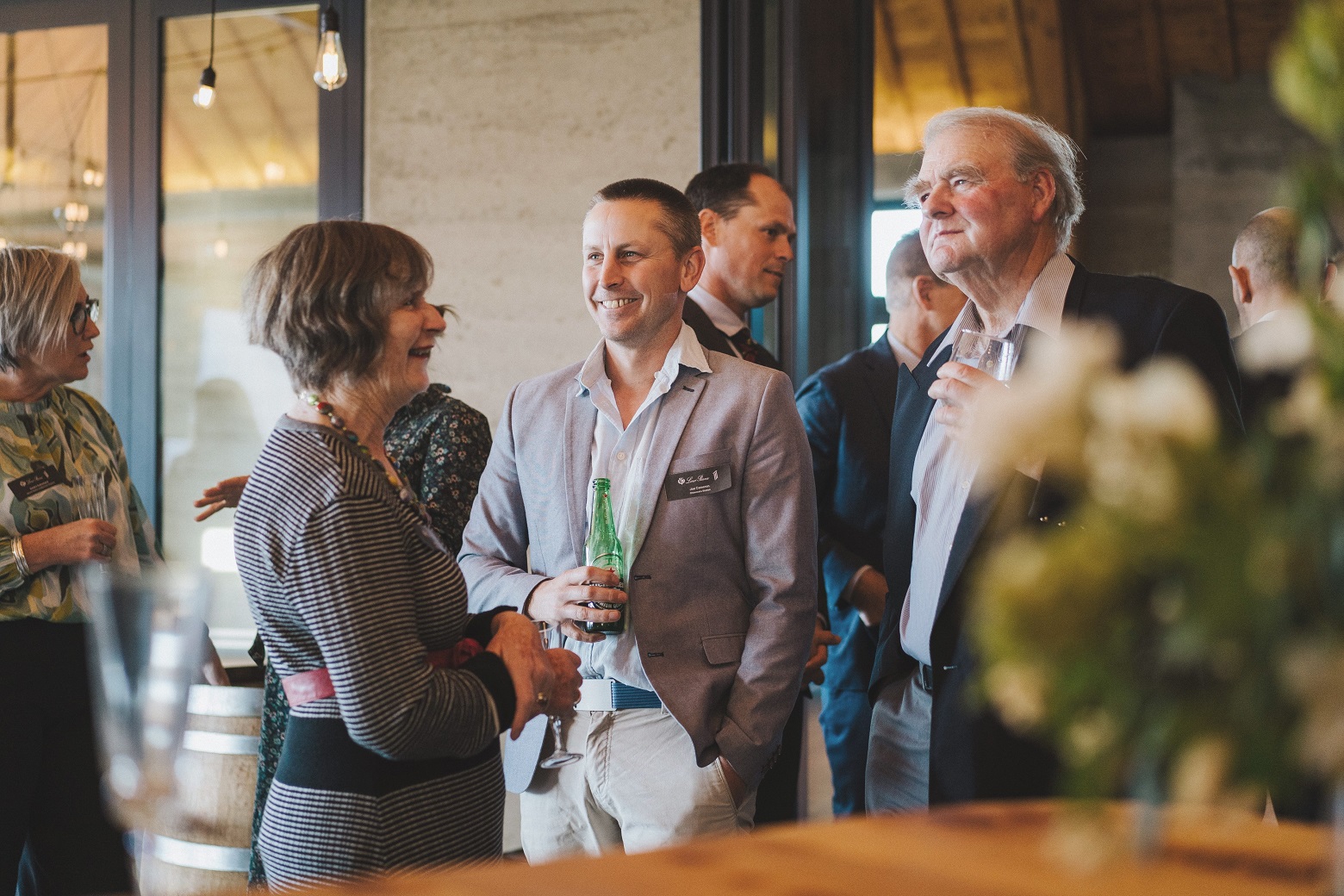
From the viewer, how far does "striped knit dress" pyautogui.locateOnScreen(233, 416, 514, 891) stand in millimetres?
1501

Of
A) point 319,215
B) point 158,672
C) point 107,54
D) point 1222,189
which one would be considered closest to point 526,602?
point 158,672

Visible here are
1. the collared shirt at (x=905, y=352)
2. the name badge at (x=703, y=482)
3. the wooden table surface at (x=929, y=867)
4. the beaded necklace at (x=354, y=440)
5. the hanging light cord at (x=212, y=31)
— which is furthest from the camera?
the hanging light cord at (x=212, y=31)

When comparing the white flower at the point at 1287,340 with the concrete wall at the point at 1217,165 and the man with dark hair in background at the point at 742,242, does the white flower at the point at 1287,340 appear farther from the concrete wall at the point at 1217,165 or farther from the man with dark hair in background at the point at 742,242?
the concrete wall at the point at 1217,165

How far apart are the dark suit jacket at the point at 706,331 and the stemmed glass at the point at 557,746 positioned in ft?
2.98

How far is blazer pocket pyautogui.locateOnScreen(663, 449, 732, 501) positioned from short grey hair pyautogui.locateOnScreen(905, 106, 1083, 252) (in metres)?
0.64

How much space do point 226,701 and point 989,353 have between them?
1.64 meters

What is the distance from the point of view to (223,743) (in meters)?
2.43

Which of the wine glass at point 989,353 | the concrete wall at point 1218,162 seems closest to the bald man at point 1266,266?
the wine glass at point 989,353

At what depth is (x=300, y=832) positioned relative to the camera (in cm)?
156

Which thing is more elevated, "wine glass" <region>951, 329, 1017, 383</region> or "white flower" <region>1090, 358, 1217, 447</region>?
"wine glass" <region>951, 329, 1017, 383</region>

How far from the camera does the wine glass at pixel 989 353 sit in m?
1.79

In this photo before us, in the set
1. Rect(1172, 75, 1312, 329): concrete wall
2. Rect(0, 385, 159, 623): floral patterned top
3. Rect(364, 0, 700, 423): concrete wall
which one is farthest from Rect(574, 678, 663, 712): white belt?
Rect(1172, 75, 1312, 329): concrete wall

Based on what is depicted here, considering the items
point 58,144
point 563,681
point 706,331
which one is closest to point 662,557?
point 563,681

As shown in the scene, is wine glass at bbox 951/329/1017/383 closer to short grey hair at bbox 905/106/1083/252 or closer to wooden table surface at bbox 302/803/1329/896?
short grey hair at bbox 905/106/1083/252
